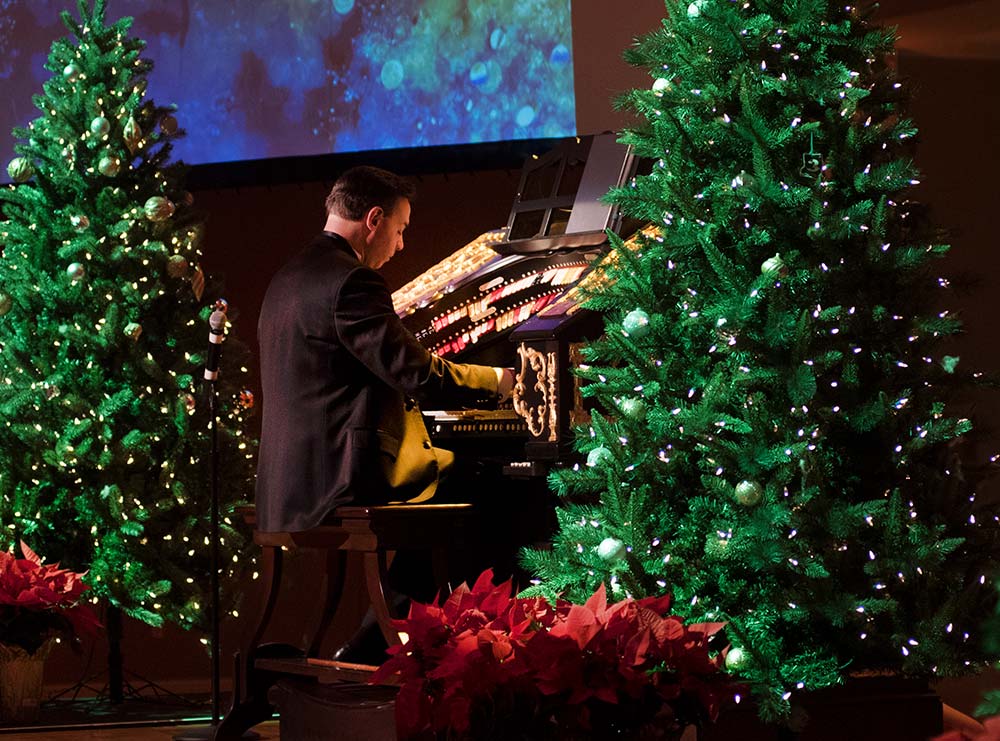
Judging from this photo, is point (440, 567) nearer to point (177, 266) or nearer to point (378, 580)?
point (378, 580)

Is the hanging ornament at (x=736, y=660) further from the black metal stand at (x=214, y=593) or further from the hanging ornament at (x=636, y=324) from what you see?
the black metal stand at (x=214, y=593)

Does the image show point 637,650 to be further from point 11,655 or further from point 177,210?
point 177,210

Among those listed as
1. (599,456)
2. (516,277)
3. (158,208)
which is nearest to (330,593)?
(516,277)

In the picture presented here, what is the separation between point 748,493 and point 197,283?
114 inches

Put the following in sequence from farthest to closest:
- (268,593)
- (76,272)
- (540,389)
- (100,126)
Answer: (100,126)
(76,272)
(268,593)
(540,389)

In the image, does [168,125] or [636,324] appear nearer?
[636,324]

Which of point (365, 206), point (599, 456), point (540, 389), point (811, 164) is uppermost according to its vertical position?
point (365, 206)

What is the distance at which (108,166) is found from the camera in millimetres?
5383

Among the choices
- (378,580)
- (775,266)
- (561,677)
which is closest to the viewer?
(561,677)

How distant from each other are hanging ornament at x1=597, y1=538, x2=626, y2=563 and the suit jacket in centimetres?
79

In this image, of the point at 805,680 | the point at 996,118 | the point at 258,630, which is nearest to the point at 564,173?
the point at 996,118

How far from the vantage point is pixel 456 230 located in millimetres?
6246

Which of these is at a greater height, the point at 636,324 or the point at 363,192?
the point at 363,192

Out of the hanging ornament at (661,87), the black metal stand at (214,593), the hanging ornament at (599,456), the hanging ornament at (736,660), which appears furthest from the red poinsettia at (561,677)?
the black metal stand at (214,593)
